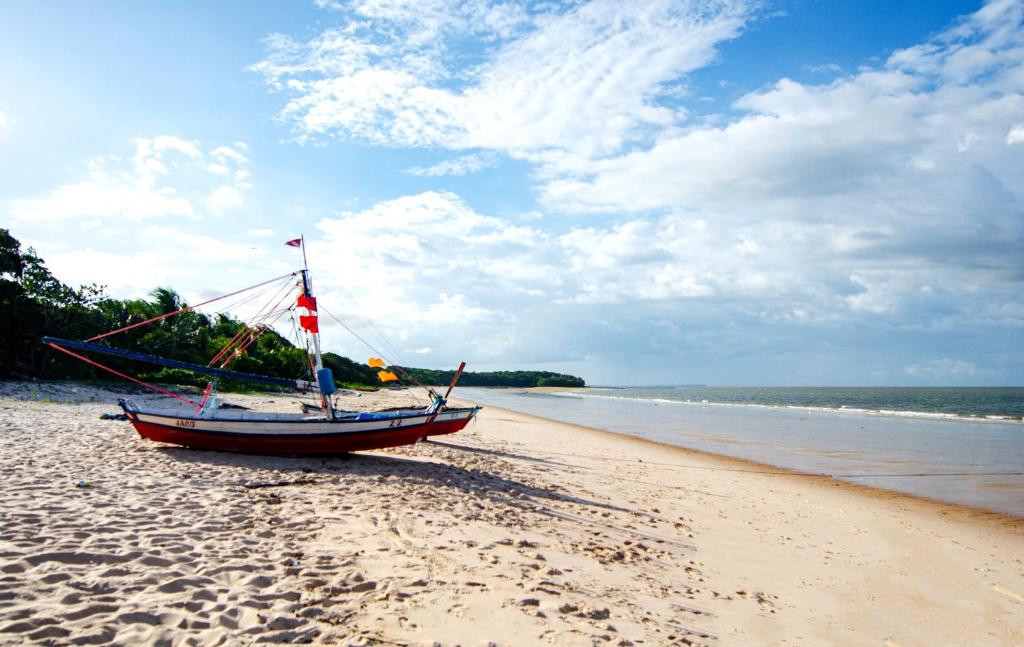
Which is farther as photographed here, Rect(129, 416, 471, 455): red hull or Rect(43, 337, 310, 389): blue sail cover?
Rect(43, 337, 310, 389): blue sail cover

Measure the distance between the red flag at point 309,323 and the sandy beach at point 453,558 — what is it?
12.2 ft

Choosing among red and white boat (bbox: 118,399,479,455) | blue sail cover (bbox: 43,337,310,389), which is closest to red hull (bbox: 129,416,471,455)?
red and white boat (bbox: 118,399,479,455)

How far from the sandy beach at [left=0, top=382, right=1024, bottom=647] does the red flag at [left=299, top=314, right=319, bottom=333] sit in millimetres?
3717

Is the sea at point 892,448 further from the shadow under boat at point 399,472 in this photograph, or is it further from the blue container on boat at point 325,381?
the blue container on boat at point 325,381

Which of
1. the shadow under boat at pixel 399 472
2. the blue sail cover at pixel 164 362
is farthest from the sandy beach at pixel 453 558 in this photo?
the blue sail cover at pixel 164 362

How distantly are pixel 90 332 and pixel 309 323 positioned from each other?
27.5 m

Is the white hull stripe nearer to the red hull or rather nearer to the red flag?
the red hull

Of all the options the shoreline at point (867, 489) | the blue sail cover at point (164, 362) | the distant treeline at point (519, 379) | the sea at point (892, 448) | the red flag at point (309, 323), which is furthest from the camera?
the distant treeline at point (519, 379)

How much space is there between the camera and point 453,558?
22.7 ft

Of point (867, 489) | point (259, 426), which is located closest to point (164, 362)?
point (259, 426)

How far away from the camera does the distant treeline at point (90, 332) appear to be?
29859 mm

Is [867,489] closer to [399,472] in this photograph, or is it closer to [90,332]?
[399,472]

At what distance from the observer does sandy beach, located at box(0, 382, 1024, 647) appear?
16.4 ft

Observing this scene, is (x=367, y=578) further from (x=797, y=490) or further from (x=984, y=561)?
(x=797, y=490)
